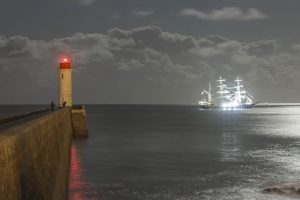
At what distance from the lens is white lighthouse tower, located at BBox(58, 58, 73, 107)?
33.0m

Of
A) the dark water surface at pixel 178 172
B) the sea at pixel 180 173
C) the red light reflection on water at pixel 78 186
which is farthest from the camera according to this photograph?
the dark water surface at pixel 178 172

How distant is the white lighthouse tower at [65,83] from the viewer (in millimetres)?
33031

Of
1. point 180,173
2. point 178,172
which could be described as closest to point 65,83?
point 178,172

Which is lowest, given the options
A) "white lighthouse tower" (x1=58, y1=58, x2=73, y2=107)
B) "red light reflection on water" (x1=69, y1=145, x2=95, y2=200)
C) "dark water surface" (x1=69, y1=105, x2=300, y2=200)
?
"dark water surface" (x1=69, y1=105, x2=300, y2=200)

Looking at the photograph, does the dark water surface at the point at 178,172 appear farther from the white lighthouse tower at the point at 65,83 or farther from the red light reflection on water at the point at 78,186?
the white lighthouse tower at the point at 65,83

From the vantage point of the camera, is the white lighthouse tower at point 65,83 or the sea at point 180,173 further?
the white lighthouse tower at point 65,83

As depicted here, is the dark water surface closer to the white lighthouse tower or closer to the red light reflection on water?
the red light reflection on water

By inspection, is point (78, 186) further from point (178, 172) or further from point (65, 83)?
point (65, 83)

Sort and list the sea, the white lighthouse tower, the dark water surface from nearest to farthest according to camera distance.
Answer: the sea
the dark water surface
the white lighthouse tower

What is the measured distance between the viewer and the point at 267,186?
49.1 ft

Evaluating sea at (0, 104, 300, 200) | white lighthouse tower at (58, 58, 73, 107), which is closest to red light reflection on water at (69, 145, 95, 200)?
sea at (0, 104, 300, 200)

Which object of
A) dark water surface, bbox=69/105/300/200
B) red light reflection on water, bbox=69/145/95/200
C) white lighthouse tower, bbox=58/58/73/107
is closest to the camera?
red light reflection on water, bbox=69/145/95/200

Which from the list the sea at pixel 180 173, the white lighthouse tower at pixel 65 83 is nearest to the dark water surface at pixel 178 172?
the sea at pixel 180 173

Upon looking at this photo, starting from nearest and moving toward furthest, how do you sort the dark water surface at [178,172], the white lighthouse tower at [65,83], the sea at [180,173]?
the sea at [180,173] → the dark water surface at [178,172] → the white lighthouse tower at [65,83]
